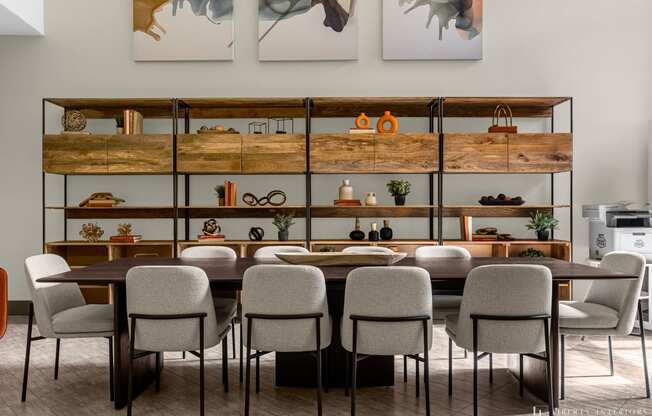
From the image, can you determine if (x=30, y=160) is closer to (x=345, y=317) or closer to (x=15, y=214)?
(x=15, y=214)

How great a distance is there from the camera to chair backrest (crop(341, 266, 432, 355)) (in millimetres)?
2688

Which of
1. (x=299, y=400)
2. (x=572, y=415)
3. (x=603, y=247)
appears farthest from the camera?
(x=603, y=247)

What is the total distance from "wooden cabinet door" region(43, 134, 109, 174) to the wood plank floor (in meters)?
1.95

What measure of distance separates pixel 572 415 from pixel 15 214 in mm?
5995

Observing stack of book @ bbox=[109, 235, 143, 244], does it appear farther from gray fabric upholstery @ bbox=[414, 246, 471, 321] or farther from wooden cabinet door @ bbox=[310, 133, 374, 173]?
gray fabric upholstery @ bbox=[414, 246, 471, 321]

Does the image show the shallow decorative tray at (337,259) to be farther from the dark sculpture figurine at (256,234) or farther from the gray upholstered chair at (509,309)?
the dark sculpture figurine at (256,234)

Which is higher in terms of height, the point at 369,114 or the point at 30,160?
the point at 369,114

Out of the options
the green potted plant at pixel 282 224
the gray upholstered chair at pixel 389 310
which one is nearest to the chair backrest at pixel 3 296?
the gray upholstered chair at pixel 389 310

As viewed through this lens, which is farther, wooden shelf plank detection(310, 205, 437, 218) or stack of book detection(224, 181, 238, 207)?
wooden shelf plank detection(310, 205, 437, 218)

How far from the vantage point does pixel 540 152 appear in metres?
5.23

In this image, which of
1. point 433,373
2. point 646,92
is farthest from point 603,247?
point 433,373

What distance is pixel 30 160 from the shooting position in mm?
5824

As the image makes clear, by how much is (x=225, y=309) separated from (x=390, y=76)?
3.57 meters

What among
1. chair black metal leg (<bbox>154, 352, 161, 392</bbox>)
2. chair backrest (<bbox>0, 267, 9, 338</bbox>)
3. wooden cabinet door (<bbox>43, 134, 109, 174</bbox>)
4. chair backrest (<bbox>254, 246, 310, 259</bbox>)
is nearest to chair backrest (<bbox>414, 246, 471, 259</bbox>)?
chair backrest (<bbox>254, 246, 310, 259</bbox>)
